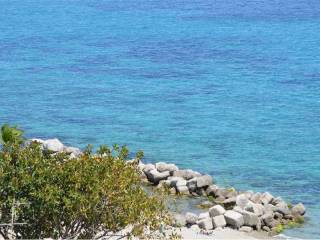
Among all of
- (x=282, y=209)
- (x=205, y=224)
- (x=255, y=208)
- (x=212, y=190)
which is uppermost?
(x=212, y=190)

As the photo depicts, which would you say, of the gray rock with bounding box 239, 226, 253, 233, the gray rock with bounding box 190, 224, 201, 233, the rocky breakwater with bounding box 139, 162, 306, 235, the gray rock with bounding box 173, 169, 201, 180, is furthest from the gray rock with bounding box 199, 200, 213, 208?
the gray rock with bounding box 190, 224, 201, 233

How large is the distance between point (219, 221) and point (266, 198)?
4001mm

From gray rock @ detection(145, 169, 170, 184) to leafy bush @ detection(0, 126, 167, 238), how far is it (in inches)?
685

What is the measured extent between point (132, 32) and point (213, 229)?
203 ft

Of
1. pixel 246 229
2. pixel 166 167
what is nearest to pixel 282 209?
pixel 246 229

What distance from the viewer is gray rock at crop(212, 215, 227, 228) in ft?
115

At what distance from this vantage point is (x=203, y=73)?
73.2 metres

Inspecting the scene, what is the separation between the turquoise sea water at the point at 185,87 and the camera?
161 feet

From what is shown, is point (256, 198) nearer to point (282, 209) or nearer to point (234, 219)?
point (282, 209)

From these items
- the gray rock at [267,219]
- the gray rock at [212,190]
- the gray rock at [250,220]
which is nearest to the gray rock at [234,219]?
the gray rock at [250,220]

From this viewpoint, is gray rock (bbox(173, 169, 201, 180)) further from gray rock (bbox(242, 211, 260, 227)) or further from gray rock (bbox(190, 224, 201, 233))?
gray rock (bbox(190, 224, 201, 233))

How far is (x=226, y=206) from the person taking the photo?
38.7m

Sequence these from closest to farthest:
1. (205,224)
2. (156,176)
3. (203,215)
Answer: (205,224) < (203,215) < (156,176)

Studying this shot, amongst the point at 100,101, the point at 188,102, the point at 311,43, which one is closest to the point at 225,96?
the point at 188,102
